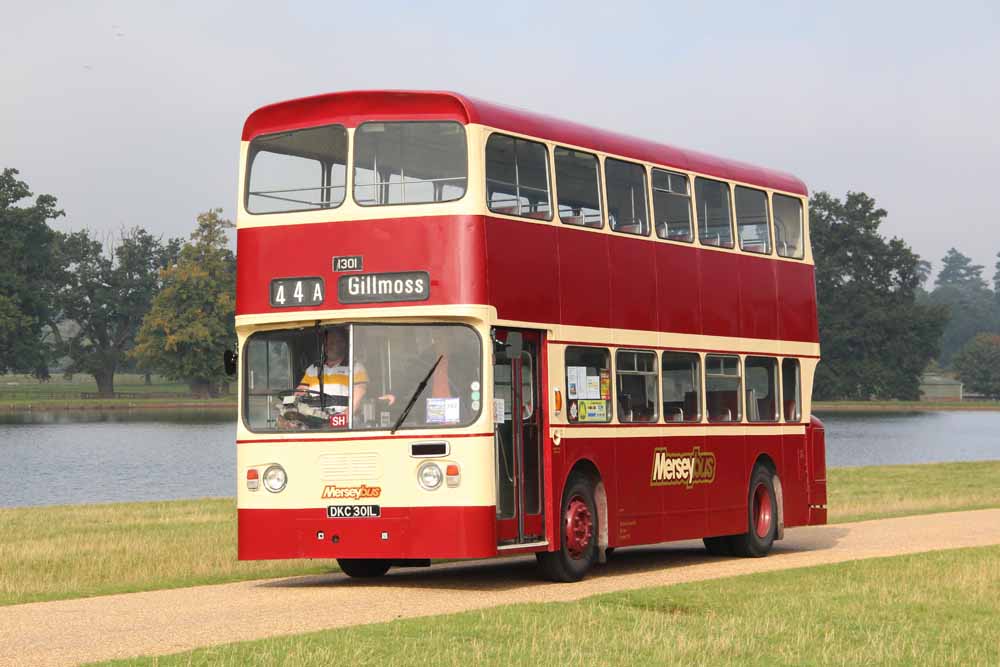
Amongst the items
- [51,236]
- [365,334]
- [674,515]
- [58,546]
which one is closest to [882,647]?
[365,334]

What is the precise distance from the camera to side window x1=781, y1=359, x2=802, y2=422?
23.4 metres

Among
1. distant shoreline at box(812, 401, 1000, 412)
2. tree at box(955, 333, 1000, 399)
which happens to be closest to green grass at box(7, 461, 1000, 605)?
distant shoreline at box(812, 401, 1000, 412)

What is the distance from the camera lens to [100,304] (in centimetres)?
14162

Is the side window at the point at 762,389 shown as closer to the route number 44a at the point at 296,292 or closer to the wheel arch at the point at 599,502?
the wheel arch at the point at 599,502

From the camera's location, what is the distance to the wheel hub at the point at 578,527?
18328 mm

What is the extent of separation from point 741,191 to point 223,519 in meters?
13.8

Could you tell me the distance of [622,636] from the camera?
13.5 metres

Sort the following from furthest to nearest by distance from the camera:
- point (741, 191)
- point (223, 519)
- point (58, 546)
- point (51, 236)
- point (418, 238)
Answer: point (51, 236)
point (223, 519)
point (58, 546)
point (741, 191)
point (418, 238)

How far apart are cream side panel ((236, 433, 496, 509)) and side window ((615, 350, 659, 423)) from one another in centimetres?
309

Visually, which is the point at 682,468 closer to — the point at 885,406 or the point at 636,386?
the point at 636,386

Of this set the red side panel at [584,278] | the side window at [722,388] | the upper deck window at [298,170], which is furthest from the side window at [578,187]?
the side window at [722,388]

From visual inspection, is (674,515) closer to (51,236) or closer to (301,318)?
(301,318)

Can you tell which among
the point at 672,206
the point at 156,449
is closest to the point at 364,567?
the point at 672,206

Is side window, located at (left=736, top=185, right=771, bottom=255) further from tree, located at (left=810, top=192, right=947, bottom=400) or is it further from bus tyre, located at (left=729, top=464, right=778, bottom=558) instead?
tree, located at (left=810, top=192, right=947, bottom=400)
